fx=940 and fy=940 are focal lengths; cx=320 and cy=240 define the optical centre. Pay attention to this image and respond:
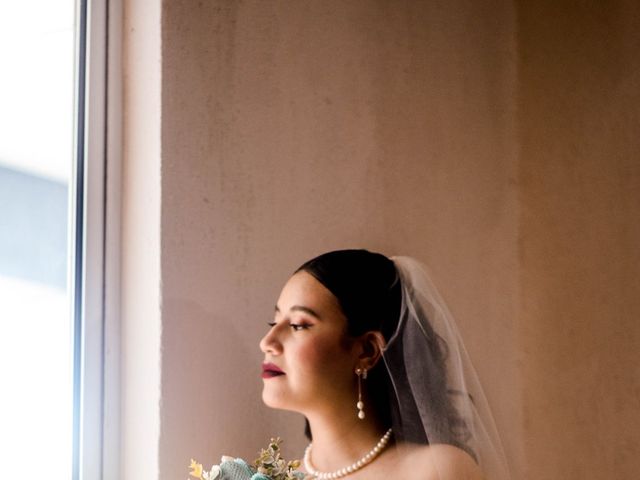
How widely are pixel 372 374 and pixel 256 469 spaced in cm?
32

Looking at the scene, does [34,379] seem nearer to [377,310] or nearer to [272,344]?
[272,344]

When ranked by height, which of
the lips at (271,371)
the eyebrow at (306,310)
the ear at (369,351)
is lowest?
the lips at (271,371)

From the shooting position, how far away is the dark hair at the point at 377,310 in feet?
6.46

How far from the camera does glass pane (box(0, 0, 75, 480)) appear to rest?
2.07 meters

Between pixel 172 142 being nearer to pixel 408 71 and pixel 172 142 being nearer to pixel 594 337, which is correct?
pixel 408 71

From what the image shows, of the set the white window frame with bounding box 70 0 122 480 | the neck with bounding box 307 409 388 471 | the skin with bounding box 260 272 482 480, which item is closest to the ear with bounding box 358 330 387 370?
the skin with bounding box 260 272 482 480

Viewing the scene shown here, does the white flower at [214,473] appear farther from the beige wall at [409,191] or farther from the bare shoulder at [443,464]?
the bare shoulder at [443,464]

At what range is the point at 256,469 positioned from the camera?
1911mm

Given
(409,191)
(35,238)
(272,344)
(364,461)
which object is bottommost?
(364,461)

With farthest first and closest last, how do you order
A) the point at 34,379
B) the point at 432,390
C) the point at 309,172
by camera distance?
the point at 309,172, the point at 34,379, the point at 432,390

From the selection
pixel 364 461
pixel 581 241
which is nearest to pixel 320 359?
pixel 364 461

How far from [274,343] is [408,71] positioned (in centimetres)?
103

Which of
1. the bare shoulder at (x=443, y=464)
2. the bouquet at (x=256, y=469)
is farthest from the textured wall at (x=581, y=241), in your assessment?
the bouquet at (x=256, y=469)

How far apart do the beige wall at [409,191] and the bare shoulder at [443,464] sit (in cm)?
46
